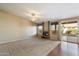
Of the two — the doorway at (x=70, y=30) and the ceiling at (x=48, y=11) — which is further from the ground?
the ceiling at (x=48, y=11)

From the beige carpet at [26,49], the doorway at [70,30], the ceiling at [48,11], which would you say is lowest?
the beige carpet at [26,49]

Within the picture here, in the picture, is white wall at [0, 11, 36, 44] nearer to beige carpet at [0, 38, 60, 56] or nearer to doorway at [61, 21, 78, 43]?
beige carpet at [0, 38, 60, 56]

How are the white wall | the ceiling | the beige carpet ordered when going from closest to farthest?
the ceiling, the beige carpet, the white wall

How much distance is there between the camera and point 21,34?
4098 millimetres

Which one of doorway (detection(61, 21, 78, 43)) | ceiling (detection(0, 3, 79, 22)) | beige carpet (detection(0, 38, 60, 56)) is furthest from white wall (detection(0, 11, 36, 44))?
doorway (detection(61, 21, 78, 43))

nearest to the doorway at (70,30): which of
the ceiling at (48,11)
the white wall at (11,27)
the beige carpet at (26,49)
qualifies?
the ceiling at (48,11)

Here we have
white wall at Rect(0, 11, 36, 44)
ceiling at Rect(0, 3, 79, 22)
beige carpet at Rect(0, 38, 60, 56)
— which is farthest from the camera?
white wall at Rect(0, 11, 36, 44)

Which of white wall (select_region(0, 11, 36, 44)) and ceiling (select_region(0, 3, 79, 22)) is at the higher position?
→ ceiling (select_region(0, 3, 79, 22))

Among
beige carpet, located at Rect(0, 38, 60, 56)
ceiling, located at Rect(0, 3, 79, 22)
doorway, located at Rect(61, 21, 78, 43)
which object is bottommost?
beige carpet, located at Rect(0, 38, 60, 56)

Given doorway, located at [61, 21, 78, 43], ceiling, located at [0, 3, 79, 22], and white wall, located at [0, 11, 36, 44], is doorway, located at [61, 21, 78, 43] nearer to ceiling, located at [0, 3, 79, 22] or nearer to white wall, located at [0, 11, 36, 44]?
ceiling, located at [0, 3, 79, 22]

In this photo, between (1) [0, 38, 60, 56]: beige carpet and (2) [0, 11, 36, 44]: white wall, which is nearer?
(1) [0, 38, 60, 56]: beige carpet

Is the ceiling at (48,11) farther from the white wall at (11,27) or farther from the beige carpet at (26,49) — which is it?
the beige carpet at (26,49)

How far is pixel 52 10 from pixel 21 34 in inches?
74.2

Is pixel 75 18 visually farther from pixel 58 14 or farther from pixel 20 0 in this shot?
pixel 20 0
